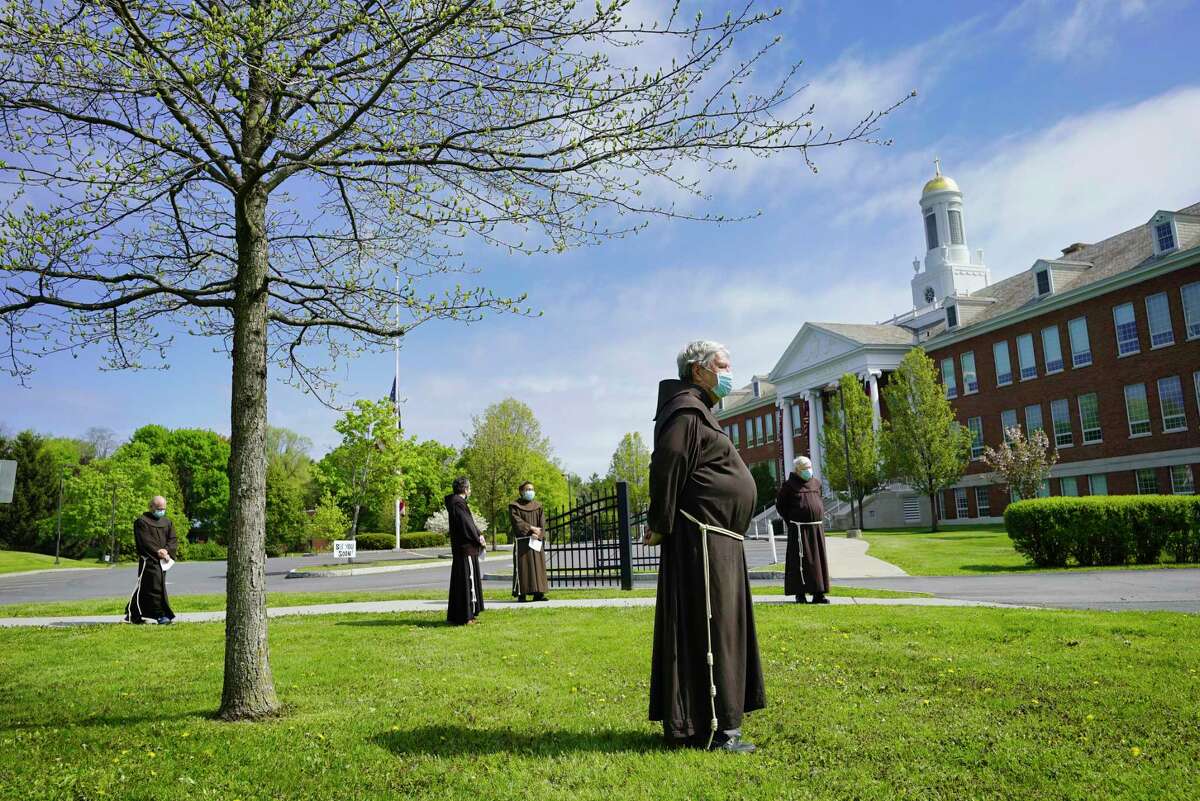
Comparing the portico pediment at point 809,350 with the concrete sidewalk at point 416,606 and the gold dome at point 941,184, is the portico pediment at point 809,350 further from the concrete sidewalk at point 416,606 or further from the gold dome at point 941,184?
the concrete sidewalk at point 416,606

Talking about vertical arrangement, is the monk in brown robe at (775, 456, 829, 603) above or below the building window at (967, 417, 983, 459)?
below

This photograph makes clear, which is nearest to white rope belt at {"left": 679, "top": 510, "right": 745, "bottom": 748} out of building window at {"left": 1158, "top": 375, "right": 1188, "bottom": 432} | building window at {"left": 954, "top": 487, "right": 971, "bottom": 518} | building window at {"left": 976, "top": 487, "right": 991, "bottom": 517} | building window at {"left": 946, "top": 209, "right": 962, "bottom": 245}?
building window at {"left": 1158, "top": 375, "right": 1188, "bottom": 432}

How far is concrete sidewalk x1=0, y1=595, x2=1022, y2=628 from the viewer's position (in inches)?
473

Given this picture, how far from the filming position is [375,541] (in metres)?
53.4

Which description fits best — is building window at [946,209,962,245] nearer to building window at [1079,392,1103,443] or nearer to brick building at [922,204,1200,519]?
brick building at [922,204,1200,519]

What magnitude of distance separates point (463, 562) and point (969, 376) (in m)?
41.9

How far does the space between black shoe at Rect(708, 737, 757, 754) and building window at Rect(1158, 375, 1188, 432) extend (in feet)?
123

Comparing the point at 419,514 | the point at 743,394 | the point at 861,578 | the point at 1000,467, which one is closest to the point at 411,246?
the point at 861,578

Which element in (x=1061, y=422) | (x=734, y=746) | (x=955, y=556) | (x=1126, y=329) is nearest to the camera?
(x=734, y=746)

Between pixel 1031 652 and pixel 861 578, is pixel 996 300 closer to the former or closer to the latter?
pixel 861 578

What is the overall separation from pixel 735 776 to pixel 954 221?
6772 centimetres

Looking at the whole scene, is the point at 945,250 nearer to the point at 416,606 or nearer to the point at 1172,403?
the point at 1172,403

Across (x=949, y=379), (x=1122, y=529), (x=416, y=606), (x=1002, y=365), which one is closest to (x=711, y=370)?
(x=416, y=606)

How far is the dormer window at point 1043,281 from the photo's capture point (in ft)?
135
